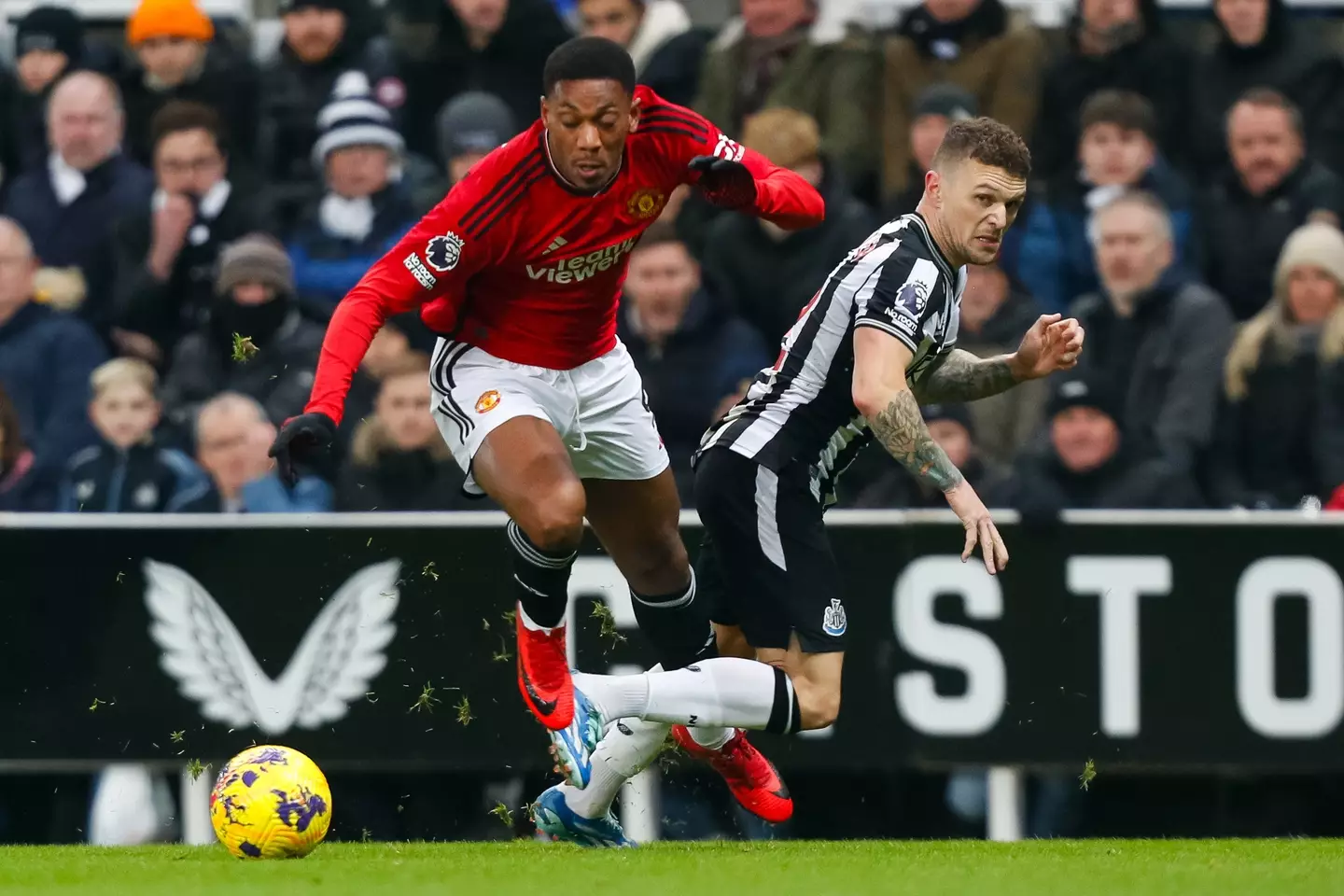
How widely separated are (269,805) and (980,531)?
90.4 inches

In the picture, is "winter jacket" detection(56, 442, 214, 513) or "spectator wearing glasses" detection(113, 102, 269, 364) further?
"spectator wearing glasses" detection(113, 102, 269, 364)

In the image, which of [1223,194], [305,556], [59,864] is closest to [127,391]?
[305,556]

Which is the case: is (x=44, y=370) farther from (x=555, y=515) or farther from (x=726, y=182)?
(x=726, y=182)

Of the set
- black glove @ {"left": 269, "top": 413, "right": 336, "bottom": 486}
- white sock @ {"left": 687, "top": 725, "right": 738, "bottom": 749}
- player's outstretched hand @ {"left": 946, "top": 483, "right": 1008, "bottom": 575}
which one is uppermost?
black glove @ {"left": 269, "top": 413, "right": 336, "bottom": 486}

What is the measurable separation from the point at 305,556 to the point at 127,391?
1272 millimetres

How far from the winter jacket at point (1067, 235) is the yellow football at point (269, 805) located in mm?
4003

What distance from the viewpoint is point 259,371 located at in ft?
29.9

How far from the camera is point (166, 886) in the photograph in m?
5.83

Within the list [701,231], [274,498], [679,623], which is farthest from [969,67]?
[274,498]

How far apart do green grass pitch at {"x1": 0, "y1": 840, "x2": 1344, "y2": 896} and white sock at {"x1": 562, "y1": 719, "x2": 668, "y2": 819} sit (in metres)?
0.22

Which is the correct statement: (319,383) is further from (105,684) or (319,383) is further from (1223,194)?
(1223,194)

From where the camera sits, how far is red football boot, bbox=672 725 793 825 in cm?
707

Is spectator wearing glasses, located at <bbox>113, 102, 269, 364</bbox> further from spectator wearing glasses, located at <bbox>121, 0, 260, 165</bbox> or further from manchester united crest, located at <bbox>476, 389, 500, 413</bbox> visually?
manchester united crest, located at <bbox>476, 389, 500, 413</bbox>

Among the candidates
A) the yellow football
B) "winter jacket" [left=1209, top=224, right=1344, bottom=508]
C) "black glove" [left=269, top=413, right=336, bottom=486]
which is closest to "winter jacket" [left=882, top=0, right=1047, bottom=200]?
"winter jacket" [left=1209, top=224, right=1344, bottom=508]
